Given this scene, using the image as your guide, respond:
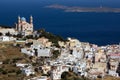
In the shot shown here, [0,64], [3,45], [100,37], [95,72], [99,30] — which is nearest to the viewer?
[0,64]

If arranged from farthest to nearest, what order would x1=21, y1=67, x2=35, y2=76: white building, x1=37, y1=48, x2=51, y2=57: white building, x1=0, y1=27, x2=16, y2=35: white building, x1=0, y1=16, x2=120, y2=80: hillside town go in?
x1=0, y1=27, x2=16, y2=35: white building
x1=37, y1=48, x2=51, y2=57: white building
x1=0, y1=16, x2=120, y2=80: hillside town
x1=21, y1=67, x2=35, y2=76: white building

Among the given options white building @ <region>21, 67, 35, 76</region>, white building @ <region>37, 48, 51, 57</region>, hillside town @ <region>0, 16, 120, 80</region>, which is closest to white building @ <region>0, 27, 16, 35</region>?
hillside town @ <region>0, 16, 120, 80</region>

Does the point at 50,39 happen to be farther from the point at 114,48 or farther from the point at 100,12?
the point at 100,12

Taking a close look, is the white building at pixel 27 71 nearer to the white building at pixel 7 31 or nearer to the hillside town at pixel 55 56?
the hillside town at pixel 55 56

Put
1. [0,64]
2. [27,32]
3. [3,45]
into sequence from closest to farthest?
[0,64]
[3,45]
[27,32]

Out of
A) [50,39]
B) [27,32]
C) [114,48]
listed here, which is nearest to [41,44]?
[50,39]

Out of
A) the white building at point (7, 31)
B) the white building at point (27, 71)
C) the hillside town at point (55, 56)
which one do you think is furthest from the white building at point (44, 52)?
the white building at point (7, 31)

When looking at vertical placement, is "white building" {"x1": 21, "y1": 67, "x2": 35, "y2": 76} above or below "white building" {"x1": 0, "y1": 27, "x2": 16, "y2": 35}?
below

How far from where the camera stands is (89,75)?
31969mm

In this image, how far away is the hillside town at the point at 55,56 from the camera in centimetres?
2997

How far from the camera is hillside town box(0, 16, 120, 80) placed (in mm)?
29969

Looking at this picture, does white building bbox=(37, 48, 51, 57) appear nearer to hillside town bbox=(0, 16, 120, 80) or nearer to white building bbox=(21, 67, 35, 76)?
hillside town bbox=(0, 16, 120, 80)

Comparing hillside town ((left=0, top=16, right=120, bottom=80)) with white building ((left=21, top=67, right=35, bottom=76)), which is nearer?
white building ((left=21, top=67, right=35, bottom=76))

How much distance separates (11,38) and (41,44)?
10.3 ft
